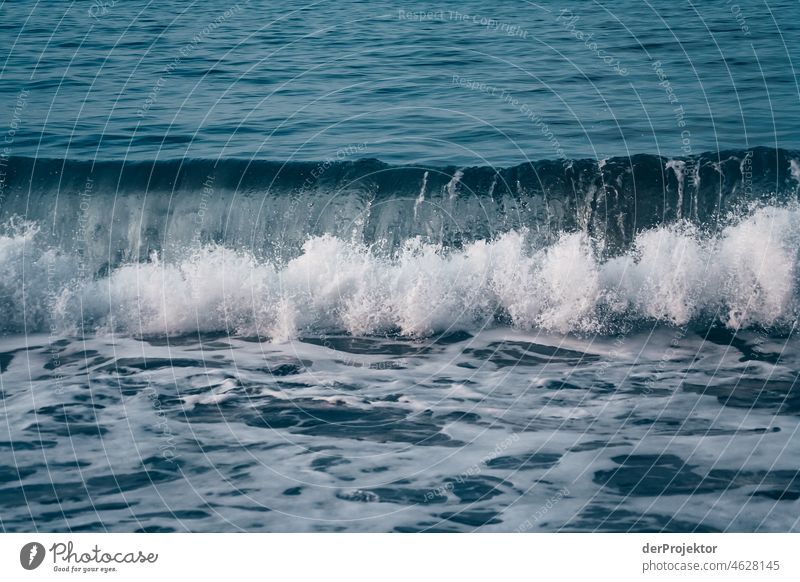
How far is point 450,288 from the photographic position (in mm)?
15617

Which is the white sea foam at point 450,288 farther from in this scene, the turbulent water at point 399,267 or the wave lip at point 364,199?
the wave lip at point 364,199

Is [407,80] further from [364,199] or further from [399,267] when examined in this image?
[399,267]

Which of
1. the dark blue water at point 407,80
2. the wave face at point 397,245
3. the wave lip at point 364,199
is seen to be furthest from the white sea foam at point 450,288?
the dark blue water at point 407,80

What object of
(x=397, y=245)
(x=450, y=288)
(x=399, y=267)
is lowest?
(x=450, y=288)

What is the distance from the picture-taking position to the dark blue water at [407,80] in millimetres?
18703

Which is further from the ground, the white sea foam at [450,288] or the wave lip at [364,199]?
the wave lip at [364,199]

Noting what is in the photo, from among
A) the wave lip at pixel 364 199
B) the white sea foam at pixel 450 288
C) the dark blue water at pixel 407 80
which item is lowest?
the white sea foam at pixel 450 288

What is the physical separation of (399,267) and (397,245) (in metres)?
0.78

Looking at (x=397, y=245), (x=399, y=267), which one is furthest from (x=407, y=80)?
(x=399, y=267)

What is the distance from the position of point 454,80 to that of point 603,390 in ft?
33.0

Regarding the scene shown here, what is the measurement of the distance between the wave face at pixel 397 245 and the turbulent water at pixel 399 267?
57mm

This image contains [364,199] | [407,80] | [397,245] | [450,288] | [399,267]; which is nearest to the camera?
[450,288]

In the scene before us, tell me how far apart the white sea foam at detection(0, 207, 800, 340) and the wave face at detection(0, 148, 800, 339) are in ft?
0.10

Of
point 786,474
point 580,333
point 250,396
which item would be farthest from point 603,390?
point 250,396
